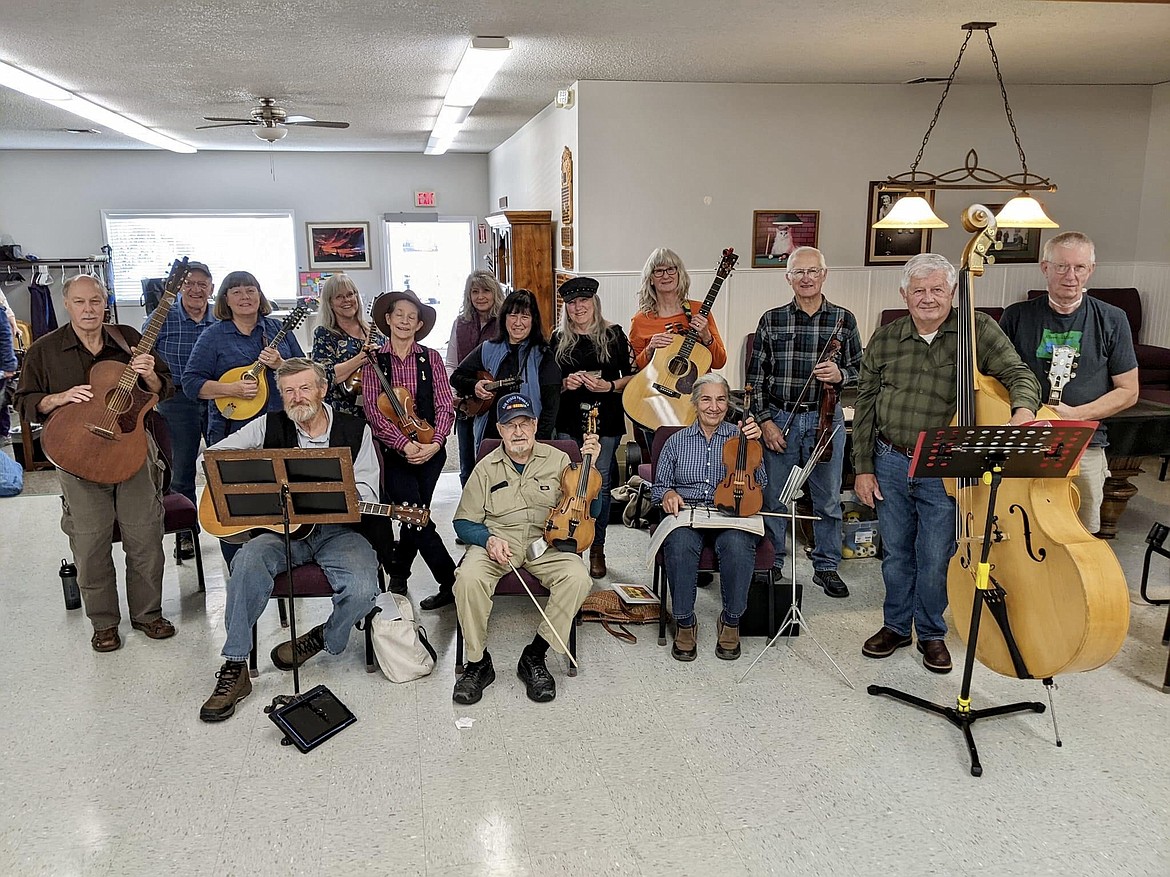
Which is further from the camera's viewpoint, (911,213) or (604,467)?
(911,213)

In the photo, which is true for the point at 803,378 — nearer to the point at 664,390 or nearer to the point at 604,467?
the point at 664,390

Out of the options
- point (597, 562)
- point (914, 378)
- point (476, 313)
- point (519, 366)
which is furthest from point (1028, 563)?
point (476, 313)

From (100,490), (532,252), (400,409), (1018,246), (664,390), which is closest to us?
(100,490)

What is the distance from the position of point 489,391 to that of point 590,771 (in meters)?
1.92

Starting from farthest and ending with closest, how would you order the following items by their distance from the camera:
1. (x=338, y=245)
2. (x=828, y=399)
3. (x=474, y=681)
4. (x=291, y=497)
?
(x=338, y=245) < (x=828, y=399) < (x=474, y=681) < (x=291, y=497)

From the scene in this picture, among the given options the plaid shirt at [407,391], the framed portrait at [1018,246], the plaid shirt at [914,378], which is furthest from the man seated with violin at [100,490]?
the framed portrait at [1018,246]

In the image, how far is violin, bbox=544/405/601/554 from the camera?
3.29 m

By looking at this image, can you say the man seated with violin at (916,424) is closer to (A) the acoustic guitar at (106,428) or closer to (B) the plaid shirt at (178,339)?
(A) the acoustic guitar at (106,428)

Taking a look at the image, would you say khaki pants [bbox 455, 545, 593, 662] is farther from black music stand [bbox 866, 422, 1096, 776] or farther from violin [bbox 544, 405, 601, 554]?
black music stand [bbox 866, 422, 1096, 776]

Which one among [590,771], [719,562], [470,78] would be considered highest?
[470,78]

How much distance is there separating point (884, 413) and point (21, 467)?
5997 mm

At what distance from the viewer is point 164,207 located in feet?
36.2

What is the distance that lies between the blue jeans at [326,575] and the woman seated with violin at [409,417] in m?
0.46

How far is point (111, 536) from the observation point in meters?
3.53
